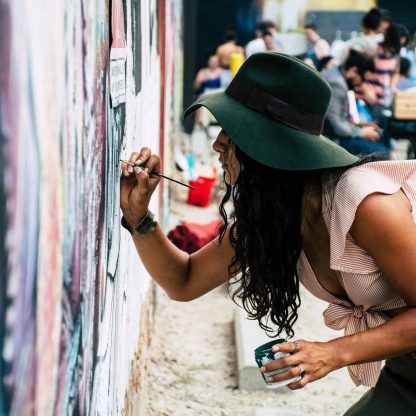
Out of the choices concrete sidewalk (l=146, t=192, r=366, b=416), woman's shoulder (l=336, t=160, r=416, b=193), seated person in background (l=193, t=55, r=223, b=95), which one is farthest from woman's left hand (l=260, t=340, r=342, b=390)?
seated person in background (l=193, t=55, r=223, b=95)

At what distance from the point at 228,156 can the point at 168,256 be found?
0.47 m

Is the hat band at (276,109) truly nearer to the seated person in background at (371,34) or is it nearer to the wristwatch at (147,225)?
the wristwatch at (147,225)

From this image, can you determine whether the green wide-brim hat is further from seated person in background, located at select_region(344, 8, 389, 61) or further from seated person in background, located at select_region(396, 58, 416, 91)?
seated person in background, located at select_region(396, 58, 416, 91)

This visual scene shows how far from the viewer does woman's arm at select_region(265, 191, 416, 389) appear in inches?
80.0

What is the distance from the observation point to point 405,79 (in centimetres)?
1122

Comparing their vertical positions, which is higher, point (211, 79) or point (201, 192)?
point (201, 192)

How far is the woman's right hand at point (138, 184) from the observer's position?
2309 millimetres

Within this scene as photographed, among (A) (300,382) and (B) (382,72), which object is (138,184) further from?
(B) (382,72)

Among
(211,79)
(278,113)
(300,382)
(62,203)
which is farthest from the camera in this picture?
(211,79)

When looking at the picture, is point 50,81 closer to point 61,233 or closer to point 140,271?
point 61,233

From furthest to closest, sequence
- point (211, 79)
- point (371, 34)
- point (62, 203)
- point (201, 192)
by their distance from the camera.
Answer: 1. point (211, 79)
2. point (371, 34)
3. point (201, 192)
4. point (62, 203)

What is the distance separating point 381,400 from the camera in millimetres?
2498

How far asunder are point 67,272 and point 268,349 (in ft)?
1.92

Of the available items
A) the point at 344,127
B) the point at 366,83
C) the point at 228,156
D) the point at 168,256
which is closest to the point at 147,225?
the point at 168,256
